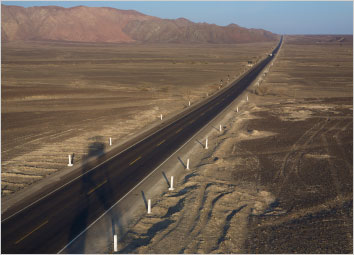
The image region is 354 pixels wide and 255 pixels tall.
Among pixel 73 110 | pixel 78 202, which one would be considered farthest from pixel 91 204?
pixel 73 110

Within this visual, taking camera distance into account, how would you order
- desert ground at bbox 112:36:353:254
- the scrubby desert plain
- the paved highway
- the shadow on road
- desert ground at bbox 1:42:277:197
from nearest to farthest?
desert ground at bbox 112:36:353:254 < the paved highway < the shadow on road < the scrubby desert plain < desert ground at bbox 1:42:277:197

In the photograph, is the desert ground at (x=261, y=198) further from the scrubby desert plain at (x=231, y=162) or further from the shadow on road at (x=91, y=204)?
the shadow on road at (x=91, y=204)

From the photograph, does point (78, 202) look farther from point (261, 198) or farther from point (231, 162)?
point (231, 162)

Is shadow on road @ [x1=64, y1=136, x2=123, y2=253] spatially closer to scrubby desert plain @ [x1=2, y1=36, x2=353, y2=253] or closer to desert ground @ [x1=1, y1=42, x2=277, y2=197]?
scrubby desert plain @ [x1=2, y1=36, x2=353, y2=253]

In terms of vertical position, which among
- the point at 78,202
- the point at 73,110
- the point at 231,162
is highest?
the point at 73,110

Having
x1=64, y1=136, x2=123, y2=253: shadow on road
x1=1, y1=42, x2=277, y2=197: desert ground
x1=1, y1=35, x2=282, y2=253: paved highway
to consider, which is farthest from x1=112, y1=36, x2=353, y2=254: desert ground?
x1=1, y1=42, x2=277, y2=197: desert ground
